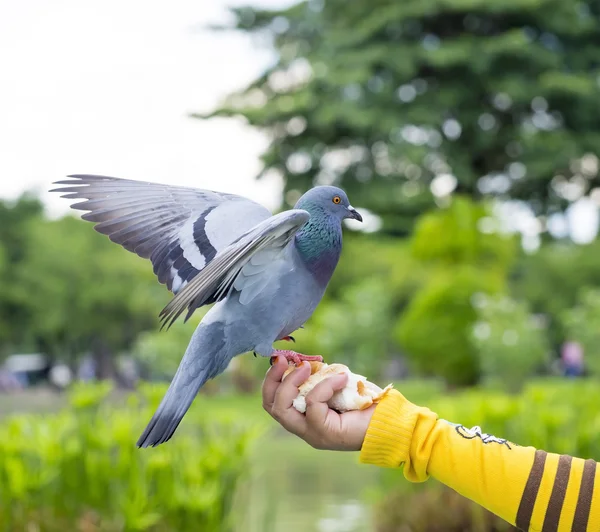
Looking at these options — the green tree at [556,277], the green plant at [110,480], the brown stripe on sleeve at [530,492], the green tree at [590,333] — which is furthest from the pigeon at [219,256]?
the green tree at [556,277]

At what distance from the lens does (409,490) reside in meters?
4.49

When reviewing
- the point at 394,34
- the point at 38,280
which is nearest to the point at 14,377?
the point at 38,280

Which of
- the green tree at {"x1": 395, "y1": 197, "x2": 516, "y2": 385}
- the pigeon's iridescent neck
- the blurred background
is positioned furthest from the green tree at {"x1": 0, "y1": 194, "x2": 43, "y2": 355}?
the pigeon's iridescent neck

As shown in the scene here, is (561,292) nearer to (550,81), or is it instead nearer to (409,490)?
(550,81)

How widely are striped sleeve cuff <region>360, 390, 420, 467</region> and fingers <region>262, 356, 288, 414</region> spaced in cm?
19

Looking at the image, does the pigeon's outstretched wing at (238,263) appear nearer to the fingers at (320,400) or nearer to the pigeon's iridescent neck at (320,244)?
the pigeon's iridescent neck at (320,244)

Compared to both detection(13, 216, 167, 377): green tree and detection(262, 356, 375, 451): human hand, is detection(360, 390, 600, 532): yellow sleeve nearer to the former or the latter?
detection(262, 356, 375, 451): human hand

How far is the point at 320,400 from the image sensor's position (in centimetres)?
144

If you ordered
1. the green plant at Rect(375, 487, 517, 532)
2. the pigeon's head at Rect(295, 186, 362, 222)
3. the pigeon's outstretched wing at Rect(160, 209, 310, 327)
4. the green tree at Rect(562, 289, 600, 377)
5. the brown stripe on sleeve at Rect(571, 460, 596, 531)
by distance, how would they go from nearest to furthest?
the pigeon's outstretched wing at Rect(160, 209, 310, 327)
the brown stripe on sleeve at Rect(571, 460, 596, 531)
the pigeon's head at Rect(295, 186, 362, 222)
the green plant at Rect(375, 487, 517, 532)
the green tree at Rect(562, 289, 600, 377)

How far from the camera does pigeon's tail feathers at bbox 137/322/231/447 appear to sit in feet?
4.26

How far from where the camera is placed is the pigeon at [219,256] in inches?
51.9

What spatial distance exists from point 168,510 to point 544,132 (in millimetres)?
16406

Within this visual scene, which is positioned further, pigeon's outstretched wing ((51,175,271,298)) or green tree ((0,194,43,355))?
green tree ((0,194,43,355))

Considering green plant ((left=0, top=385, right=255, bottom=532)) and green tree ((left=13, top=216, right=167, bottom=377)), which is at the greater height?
green plant ((left=0, top=385, right=255, bottom=532))
